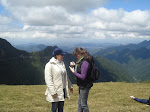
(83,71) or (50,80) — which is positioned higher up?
(83,71)

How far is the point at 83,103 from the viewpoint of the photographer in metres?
8.80

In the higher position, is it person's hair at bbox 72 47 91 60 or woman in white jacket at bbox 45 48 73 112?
person's hair at bbox 72 47 91 60

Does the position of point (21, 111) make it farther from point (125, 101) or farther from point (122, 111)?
point (125, 101)

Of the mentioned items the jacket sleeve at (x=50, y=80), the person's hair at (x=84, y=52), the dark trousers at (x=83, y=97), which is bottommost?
the dark trousers at (x=83, y=97)

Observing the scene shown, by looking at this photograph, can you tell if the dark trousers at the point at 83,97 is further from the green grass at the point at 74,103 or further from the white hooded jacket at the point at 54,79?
the green grass at the point at 74,103

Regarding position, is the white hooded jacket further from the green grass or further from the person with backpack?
the green grass

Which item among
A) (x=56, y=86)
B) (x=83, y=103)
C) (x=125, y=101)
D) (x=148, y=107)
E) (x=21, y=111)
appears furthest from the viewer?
(x=125, y=101)

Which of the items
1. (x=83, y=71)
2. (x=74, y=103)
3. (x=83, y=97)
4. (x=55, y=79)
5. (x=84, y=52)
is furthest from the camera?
(x=74, y=103)

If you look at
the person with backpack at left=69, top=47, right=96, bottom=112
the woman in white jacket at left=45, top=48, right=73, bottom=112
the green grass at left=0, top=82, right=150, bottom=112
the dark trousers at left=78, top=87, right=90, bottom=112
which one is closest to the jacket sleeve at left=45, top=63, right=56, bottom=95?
the woman in white jacket at left=45, top=48, right=73, bottom=112

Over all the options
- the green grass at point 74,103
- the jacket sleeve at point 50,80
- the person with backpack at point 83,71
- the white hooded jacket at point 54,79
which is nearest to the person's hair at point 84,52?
the person with backpack at point 83,71

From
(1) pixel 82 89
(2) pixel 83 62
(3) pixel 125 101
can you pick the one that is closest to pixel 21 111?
(1) pixel 82 89

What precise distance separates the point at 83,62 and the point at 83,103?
243 centimetres

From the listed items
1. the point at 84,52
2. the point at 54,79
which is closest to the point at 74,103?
the point at 54,79

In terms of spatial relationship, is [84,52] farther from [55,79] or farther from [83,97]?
[83,97]
